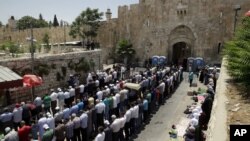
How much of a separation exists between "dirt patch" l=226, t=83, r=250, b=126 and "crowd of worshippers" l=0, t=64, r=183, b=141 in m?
4.18

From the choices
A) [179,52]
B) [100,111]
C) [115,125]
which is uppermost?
[179,52]

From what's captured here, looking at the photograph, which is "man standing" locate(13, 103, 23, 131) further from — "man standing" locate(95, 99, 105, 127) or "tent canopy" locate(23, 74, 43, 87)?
"tent canopy" locate(23, 74, 43, 87)

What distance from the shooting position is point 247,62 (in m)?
7.06

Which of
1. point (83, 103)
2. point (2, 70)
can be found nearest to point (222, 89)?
point (83, 103)

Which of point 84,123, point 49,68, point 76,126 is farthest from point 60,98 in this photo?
point 49,68

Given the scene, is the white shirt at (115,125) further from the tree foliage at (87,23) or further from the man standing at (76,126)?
the tree foliage at (87,23)

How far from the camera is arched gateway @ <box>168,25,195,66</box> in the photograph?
31448 mm

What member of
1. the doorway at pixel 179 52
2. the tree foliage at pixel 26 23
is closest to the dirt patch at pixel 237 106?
the doorway at pixel 179 52

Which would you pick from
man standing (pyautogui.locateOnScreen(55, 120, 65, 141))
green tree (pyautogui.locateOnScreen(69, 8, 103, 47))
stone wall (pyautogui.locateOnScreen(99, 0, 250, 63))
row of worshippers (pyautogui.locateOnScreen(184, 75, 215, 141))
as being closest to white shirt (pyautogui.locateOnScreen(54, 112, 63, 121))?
man standing (pyautogui.locateOnScreen(55, 120, 65, 141))

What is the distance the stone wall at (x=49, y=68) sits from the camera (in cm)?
1816

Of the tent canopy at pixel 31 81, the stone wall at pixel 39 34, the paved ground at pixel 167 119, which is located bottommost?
the paved ground at pixel 167 119

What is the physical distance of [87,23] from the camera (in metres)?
35.0

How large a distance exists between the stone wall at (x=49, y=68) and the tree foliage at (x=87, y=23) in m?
9.27

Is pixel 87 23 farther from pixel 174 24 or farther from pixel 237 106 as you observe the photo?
pixel 237 106
